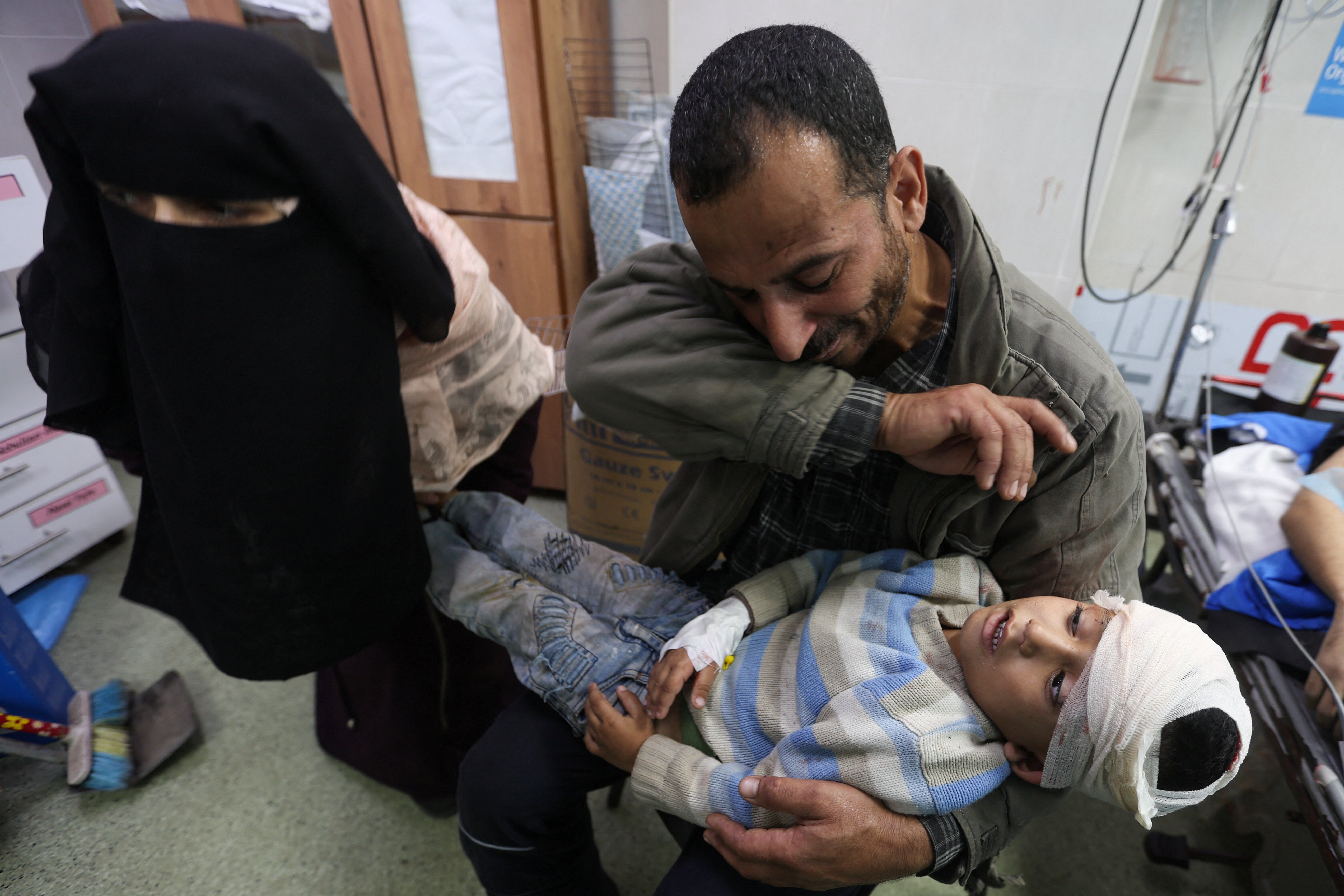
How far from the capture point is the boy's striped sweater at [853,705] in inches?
35.1

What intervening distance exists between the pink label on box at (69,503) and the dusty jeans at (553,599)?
1604 mm

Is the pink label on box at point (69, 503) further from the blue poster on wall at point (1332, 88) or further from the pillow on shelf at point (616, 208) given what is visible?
the blue poster on wall at point (1332, 88)

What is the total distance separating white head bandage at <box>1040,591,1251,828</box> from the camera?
83 centimetres

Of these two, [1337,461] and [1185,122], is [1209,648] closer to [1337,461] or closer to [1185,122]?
[1337,461]

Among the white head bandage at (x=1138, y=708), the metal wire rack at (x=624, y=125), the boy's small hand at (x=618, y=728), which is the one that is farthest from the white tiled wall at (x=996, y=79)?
the boy's small hand at (x=618, y=728)

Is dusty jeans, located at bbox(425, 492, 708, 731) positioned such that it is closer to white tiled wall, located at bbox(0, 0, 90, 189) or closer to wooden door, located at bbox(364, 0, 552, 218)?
wooden door, located at bbox(364, 0, 552, 218)

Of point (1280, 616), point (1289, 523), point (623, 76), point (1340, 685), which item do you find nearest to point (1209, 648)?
point (1340, 685)

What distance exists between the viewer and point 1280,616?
134 centimetres

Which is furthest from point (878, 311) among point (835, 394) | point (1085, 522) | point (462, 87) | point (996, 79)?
point (462, 87)

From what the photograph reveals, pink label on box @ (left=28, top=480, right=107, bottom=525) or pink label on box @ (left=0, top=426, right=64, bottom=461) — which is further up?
pink label on box @ (left=0, top=426, right=64, bottom=461)

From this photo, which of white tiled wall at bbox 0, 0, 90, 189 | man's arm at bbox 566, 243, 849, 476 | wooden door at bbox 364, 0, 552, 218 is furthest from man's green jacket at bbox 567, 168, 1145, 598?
white tiled wall at bbox 0, 0, 90, 189

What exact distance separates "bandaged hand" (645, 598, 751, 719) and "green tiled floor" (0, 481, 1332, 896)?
733 millimetres

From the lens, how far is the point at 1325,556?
53.0 inches

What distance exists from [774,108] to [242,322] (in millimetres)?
768
